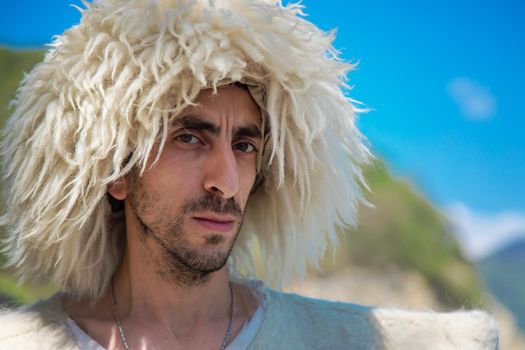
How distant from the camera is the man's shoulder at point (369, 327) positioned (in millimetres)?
2041

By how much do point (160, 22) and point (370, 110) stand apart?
682mm

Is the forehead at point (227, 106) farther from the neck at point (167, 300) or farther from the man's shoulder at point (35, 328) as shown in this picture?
the man's shoulder at point (35, 328)

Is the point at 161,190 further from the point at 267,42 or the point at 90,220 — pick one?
the point at 267,42

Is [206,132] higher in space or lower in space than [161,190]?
higher

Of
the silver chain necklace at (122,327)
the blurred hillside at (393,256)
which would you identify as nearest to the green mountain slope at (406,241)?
the blurred hillside at (393,256)

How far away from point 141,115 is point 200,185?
0.81 ft

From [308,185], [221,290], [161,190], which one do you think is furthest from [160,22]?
[221,290]

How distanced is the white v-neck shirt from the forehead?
573 millimetres

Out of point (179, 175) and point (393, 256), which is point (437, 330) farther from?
point (393, 256)

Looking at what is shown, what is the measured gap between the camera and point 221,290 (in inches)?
82.4

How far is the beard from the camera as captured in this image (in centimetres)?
187

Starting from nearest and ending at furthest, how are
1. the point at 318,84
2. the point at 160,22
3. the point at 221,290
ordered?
the point at 160,22, the point at 318,84, the point at 221,290

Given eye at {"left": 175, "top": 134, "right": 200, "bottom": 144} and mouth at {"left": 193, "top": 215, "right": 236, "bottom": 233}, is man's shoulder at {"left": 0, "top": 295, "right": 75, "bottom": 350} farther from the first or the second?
eye at {"left": 175, "top": 134, "right": 200, "bottom": 144}

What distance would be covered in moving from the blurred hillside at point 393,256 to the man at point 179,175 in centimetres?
Answer: 209
